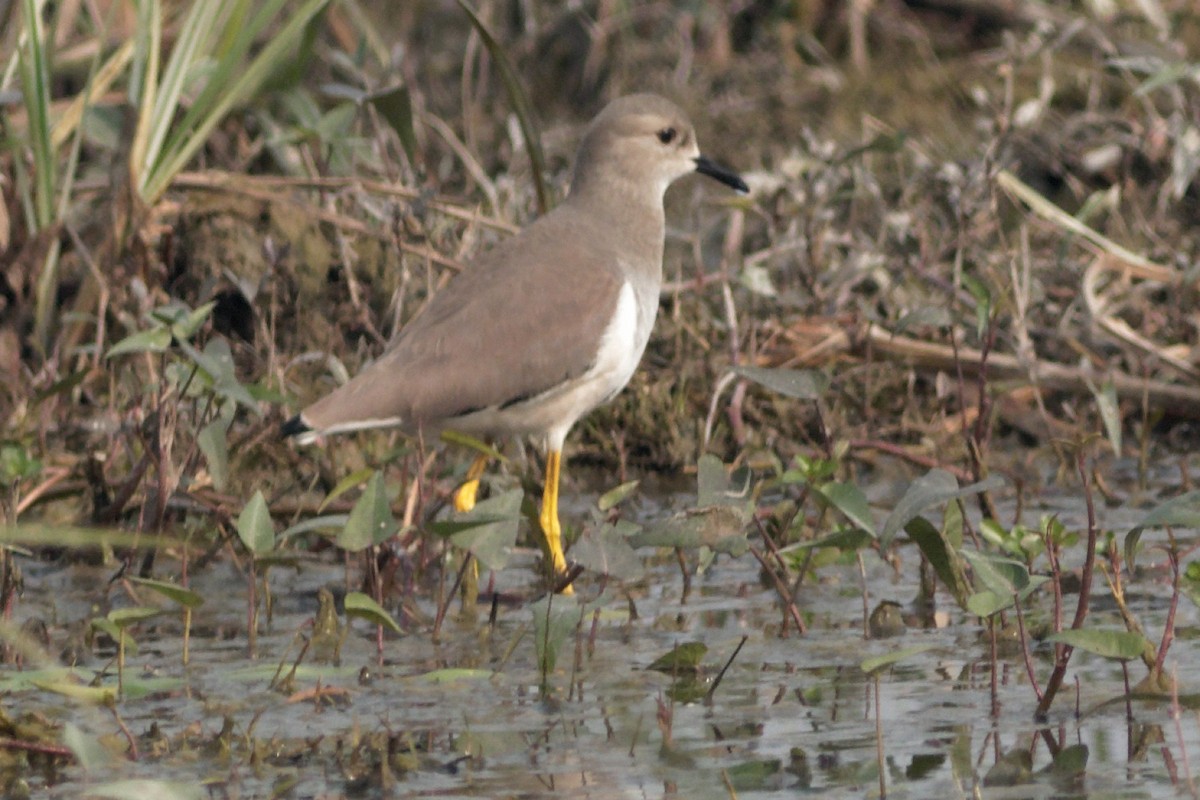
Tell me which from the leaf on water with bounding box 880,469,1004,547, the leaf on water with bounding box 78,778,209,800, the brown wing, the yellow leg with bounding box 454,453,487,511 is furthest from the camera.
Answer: the yellow leg with bounding box 454,453,487,511

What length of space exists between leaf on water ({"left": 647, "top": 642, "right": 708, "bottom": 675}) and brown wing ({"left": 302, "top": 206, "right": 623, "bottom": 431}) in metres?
0.98

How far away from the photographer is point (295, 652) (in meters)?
4.14

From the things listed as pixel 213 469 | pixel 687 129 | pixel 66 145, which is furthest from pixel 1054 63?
pixel 213 469

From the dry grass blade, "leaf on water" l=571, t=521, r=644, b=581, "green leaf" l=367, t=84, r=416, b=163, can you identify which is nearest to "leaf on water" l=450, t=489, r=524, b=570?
"leaf on water" l=571, t=521, r=644, b=581

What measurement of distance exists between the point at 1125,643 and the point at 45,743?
1743mm

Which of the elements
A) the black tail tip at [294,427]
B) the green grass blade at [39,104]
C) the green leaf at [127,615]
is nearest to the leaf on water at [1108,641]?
the green leaf at [127,615]

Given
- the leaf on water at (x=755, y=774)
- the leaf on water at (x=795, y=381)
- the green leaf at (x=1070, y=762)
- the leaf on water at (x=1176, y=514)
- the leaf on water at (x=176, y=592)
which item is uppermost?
the leaf on water at (x=795, y=381)

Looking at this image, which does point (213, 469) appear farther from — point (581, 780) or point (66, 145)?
point (66, 145)

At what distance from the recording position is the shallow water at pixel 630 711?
125 inches

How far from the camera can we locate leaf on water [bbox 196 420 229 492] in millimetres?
4281

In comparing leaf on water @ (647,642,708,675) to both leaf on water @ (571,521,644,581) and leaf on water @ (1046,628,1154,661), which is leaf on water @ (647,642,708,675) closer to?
leaf on water @ (571,521,644,581)

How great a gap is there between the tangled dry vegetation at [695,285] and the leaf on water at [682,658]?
1.16 meters

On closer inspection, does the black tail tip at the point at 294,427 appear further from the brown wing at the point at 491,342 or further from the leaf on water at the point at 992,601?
the leaf on water at the point at 992,601

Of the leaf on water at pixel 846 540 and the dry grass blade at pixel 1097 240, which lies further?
the dry grass blade at pixel 1097 240
